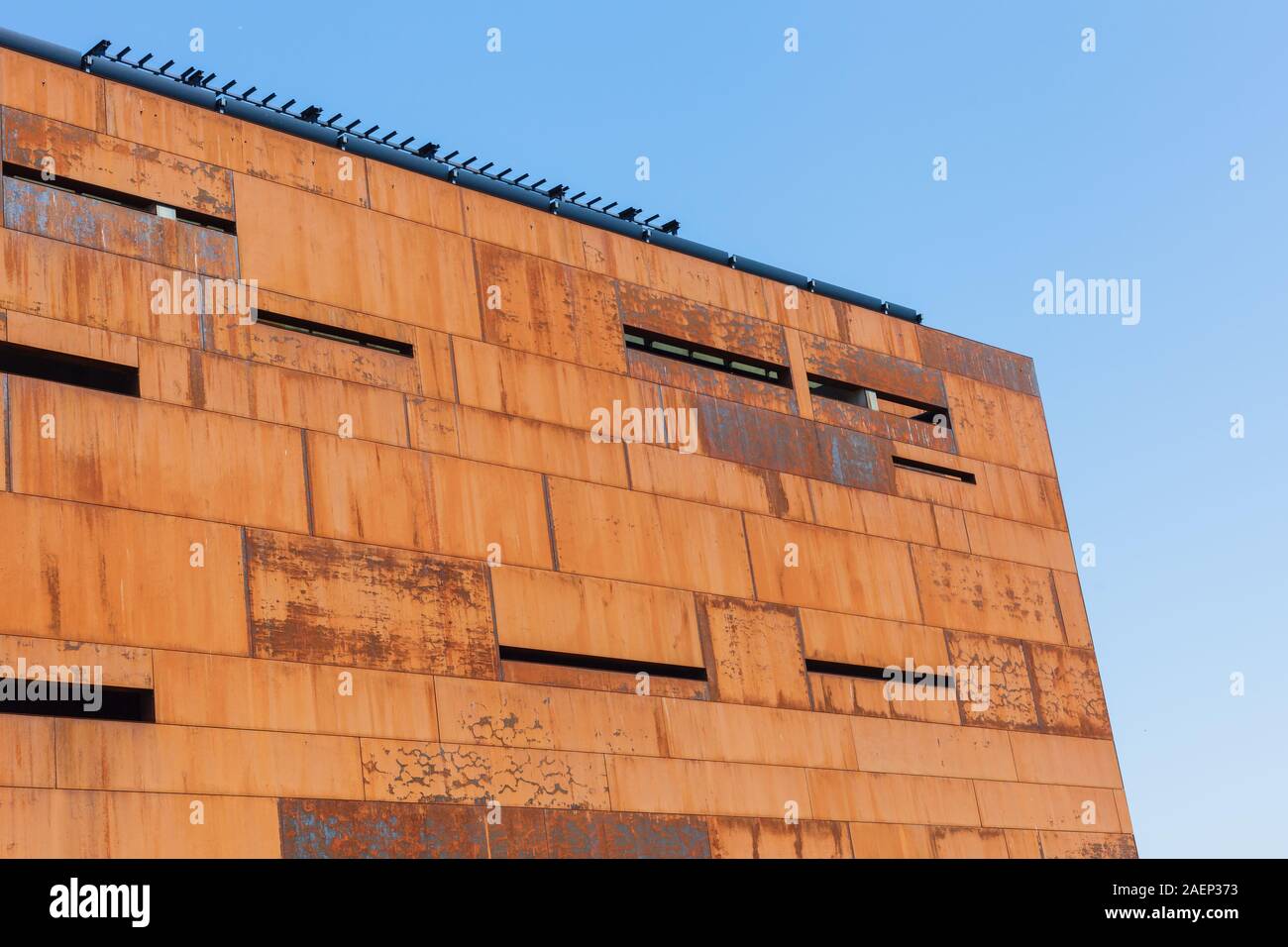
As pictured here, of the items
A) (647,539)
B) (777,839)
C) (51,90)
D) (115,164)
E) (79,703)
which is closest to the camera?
(79,703)

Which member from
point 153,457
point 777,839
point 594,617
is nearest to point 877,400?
point 594,617

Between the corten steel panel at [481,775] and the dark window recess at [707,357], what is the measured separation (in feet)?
29.5

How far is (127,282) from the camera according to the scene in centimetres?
2517

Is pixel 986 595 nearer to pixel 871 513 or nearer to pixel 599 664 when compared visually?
pixel 871 513

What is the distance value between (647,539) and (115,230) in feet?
33.6

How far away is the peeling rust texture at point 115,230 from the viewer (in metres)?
24.7

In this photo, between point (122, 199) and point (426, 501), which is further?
point (426, 501)

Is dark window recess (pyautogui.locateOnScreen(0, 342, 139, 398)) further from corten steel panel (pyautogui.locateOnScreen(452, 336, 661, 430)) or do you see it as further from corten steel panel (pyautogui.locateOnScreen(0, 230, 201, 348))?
corten steel panel (pyautogui.locateOnScreen(452, 336, 661, 430))

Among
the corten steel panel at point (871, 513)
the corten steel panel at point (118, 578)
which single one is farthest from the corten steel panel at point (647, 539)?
the corten steel panel at point (118, 578)

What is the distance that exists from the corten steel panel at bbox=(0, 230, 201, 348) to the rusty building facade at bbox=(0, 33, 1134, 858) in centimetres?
5

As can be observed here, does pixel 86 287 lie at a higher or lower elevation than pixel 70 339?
higher

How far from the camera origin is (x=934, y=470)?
3606 centimetres

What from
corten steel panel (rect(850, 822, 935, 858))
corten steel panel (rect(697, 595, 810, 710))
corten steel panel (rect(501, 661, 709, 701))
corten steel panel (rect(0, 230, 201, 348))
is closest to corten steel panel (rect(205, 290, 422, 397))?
corten steel panel (rect(0, 230, 201, 348))
